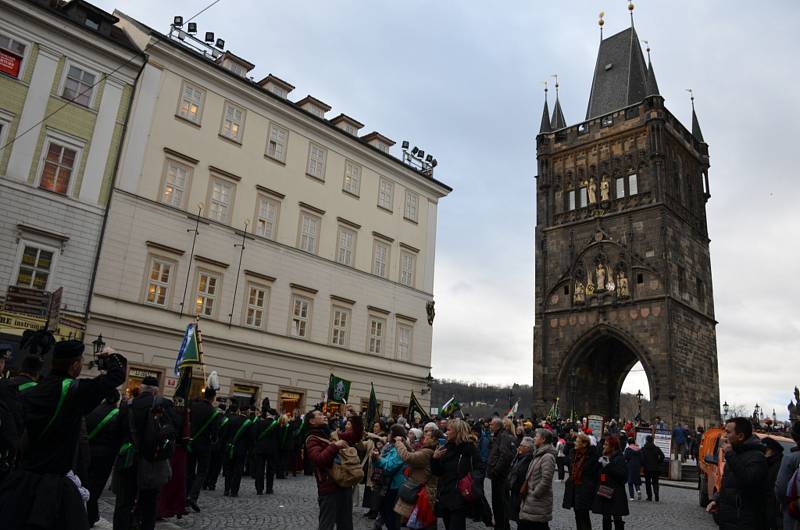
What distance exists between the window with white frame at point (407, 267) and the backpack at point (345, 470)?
21972 millimetres

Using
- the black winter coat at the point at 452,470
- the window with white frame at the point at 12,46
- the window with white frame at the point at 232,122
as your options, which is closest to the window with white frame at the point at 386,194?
the window with white frame at the point at 232,122

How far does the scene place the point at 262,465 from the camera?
11844mm

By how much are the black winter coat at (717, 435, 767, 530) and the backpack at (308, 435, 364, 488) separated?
3.81 meters

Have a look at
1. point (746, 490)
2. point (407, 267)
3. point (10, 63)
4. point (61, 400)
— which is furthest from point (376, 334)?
point (61, 400)

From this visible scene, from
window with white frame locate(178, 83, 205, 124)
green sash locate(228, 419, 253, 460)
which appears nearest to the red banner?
window with white frame locate(178, 83, 205, 124)

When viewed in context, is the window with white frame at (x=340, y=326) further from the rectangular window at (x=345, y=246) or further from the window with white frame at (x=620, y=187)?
the window with white frame at (x=620, y=187)

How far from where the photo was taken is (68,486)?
3660 millimetres

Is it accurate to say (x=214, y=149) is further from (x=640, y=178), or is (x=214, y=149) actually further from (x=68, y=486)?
(x=640, y=178)

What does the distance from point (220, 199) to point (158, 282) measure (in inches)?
161

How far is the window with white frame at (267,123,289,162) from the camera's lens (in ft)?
79.3

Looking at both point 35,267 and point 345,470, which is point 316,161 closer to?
point 35,267

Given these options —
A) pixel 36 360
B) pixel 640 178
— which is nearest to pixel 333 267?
pixel 36 360

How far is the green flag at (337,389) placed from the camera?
20922mm

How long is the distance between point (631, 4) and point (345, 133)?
35.8 m
